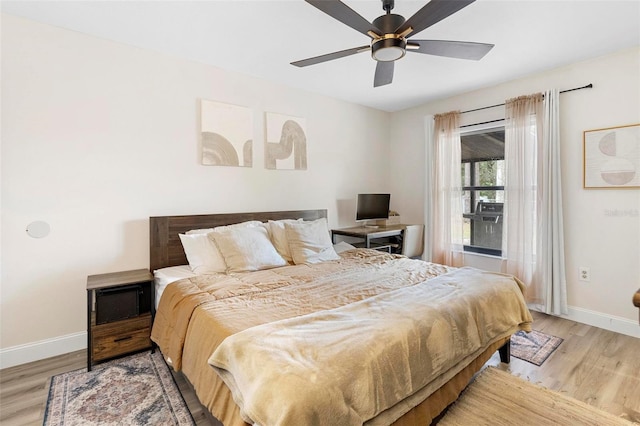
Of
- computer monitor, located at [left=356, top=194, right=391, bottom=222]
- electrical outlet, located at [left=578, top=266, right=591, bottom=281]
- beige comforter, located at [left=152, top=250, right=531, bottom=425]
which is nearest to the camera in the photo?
beige comforter, located at [left=152, top=250, right=531, bottom=425]

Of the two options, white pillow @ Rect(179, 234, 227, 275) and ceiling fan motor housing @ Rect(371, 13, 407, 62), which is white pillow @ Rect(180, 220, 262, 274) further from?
ceiling fan motor housing @ Rect(371, 13, 407, 62)

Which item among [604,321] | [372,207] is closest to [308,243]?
[372,207]

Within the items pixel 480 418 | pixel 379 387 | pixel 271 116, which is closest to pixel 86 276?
pixel 271 116

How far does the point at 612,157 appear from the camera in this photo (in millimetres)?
2955

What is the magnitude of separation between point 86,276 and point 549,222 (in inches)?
177

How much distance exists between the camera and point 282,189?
12.4 feet

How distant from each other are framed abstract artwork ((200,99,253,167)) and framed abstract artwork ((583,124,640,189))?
11.5 feet

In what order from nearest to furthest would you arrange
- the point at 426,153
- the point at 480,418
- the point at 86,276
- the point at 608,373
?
the point at 480,418
the point at 608,373
the point at 86,276
the point at 426,153

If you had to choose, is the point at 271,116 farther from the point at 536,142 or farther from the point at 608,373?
the point at 608,373

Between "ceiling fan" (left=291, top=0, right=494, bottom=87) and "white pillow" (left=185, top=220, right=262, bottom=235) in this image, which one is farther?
"white pillow" (left=185, top=220, right=262, bottom=235)

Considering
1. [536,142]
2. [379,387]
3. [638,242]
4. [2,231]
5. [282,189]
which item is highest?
[536,142]

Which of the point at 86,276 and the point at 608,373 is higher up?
the point at 86,276

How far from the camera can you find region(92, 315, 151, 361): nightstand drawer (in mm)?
2330

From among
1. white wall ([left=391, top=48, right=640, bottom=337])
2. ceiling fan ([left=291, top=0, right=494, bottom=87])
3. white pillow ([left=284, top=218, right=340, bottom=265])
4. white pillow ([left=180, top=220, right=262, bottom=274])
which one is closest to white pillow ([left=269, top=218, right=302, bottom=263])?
white pillow ([left=284, top=218, right=340, bottom=265])
